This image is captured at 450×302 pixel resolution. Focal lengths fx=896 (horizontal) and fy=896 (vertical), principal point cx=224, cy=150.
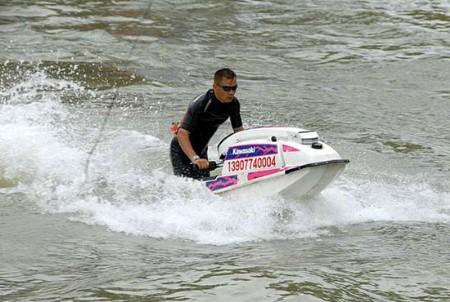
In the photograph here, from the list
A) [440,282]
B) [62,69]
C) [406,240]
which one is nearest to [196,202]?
[406,240]

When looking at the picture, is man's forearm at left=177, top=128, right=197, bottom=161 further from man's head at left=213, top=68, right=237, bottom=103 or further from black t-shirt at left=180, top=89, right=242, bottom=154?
man's head at left=213, top=68, right=237, bottom=103

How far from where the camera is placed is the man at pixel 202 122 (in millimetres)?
8852

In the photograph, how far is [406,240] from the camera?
8.44 metres

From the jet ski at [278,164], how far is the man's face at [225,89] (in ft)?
1.29

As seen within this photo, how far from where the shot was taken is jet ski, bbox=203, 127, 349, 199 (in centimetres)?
845

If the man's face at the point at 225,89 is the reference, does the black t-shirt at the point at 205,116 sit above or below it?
below

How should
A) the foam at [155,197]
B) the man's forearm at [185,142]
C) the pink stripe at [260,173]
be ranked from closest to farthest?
the pink stripe at [260,173], the foam at [155,197], the man's forearm at [185,142]

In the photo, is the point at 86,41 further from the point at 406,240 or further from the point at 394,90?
the point at 406,240

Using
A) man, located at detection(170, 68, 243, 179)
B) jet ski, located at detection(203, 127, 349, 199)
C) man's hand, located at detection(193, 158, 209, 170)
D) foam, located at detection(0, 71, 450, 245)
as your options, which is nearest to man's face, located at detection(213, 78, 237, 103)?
man, located at detection(170, 68, 243, 179)

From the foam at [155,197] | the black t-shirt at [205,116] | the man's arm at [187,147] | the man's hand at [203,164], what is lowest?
the foam at [155,197]

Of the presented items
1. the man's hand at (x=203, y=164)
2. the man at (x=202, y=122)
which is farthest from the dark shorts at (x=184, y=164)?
the man's hand at (x=203, y=164)

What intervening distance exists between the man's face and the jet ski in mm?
393

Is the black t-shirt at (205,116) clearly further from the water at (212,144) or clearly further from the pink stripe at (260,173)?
the pink stripe at (260,173)

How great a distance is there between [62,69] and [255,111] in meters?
4.33
